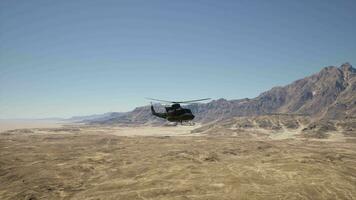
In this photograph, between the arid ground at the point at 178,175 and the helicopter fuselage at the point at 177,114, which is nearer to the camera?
the helicopter fuselage at the point at 177,114

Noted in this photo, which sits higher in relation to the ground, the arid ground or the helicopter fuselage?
the helicopter fuselage

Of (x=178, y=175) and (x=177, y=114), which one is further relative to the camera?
(x=178, y=175)

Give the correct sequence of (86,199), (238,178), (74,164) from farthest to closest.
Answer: (74,164) → (238,178) → (86,199)

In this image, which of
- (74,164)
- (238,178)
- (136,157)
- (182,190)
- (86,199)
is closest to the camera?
(86,199)

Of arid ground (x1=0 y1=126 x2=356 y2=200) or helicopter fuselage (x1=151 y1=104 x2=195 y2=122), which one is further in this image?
arid ground (x1=0 y1=126 x2=356 y2=200)

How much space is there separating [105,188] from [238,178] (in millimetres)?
43787

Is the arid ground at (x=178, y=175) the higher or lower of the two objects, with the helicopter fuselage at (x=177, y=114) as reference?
lower

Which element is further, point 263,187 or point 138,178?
point 138,178

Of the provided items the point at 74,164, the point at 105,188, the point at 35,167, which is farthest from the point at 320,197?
the point at 35,167

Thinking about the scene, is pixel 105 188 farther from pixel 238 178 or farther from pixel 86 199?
pixel 238 178

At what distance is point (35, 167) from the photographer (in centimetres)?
11094

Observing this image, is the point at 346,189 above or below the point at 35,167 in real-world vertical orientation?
below

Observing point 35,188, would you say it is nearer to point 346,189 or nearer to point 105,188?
point 105,188

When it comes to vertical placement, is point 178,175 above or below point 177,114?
below
